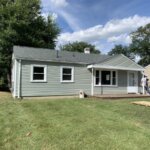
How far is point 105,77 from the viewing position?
18.8 metres

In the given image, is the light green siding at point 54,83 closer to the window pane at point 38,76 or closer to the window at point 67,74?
the window at point 67,74

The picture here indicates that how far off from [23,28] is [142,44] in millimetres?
33118

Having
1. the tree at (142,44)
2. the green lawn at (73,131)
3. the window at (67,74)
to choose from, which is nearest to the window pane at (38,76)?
the window at (67,74)

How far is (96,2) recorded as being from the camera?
2030 centimetres

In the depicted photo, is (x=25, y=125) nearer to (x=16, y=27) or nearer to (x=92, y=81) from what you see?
(x=92, y=81)

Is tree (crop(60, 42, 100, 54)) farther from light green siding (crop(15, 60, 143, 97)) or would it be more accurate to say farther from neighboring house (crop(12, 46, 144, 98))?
light green siding (crop(15, 60, 143, 97))

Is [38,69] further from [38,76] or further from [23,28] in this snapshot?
[23,28]

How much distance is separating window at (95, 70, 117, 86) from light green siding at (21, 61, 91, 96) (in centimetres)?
86

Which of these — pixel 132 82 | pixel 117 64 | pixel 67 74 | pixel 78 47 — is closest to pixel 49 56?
pixel 67 74

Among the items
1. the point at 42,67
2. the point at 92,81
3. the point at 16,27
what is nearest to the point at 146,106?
the point at 92,81

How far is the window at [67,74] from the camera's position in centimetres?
1700

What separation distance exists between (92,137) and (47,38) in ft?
83.4

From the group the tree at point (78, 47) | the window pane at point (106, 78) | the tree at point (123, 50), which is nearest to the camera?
the window pane at point (106, 78)

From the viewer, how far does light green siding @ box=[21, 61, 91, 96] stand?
15.4 metres
